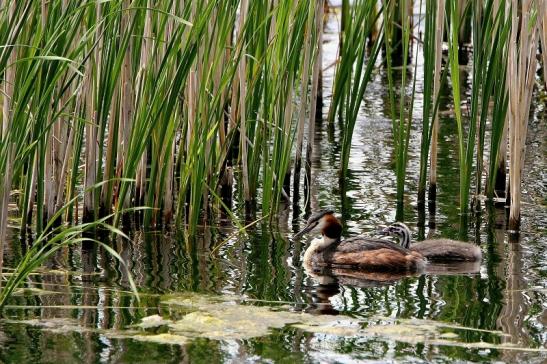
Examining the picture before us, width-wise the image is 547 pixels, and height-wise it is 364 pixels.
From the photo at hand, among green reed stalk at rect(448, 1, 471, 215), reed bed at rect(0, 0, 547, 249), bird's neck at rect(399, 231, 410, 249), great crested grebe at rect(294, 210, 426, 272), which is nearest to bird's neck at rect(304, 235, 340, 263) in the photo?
great crested grebe at rect(294, 210, 426, 272)

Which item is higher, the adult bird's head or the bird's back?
the adult bird's head

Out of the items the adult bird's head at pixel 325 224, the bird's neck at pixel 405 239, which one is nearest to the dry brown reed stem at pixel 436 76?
the bird's neck at pixel 405 239

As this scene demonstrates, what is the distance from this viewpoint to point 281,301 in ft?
20.5

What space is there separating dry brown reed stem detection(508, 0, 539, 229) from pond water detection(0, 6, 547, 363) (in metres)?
0.37

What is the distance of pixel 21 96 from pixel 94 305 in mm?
1405

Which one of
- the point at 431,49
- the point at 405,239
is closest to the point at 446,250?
the point at 405,239

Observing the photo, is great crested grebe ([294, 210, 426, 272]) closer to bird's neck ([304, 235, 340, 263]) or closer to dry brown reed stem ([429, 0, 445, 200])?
bird's neck ([304, 235, 340, 263])

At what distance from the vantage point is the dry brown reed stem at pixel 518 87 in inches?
294

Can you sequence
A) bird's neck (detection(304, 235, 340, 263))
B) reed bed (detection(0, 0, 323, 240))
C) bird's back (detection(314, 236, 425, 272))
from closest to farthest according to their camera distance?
reed bed (detection(0, 0, 323, 240)) → bird's back (detection(314, 236, 425, 272)) → bird's neck (detection(304, 235, 340, 263))

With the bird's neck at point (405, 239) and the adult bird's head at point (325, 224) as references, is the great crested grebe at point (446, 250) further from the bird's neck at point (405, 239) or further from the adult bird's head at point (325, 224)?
the adult bird's head at point (325, 224)

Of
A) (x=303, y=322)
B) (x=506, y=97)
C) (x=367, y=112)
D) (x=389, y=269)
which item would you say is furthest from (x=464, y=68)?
(x=303, y=322)

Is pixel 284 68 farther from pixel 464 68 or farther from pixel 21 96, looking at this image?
pixel 464 68

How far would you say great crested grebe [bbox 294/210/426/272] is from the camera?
7.22 metres

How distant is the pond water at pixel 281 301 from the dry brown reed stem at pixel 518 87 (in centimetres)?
37
